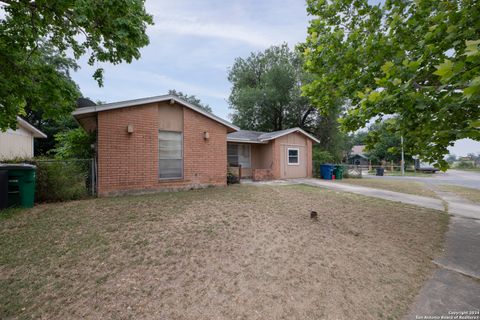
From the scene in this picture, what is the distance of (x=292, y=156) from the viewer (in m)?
14.5

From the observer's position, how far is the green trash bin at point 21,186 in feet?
17.6

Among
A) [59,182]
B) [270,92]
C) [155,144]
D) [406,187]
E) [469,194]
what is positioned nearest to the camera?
[59,182]

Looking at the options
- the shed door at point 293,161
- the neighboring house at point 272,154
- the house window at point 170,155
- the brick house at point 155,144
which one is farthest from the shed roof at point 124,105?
the shed door at point 293,161

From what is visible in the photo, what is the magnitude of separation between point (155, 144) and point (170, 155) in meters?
0.79

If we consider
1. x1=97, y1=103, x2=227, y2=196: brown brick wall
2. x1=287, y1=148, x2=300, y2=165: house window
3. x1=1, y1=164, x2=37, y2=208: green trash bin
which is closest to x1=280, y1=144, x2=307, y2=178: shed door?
x1=287, y1=148, x2=300, y2=165: house window

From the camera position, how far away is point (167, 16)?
7.88 m

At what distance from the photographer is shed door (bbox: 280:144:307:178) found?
14055mm

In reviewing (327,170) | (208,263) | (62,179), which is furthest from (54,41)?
(327,170)

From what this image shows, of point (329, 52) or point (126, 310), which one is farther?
point (329, 52)

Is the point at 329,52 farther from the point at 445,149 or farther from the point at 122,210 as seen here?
the point at 122,210

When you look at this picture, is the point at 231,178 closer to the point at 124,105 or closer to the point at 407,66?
the point at 124,105

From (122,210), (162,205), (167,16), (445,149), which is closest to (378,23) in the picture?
(445,149)

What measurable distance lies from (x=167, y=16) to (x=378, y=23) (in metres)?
7.27

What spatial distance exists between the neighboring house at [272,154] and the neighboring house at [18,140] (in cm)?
1161
